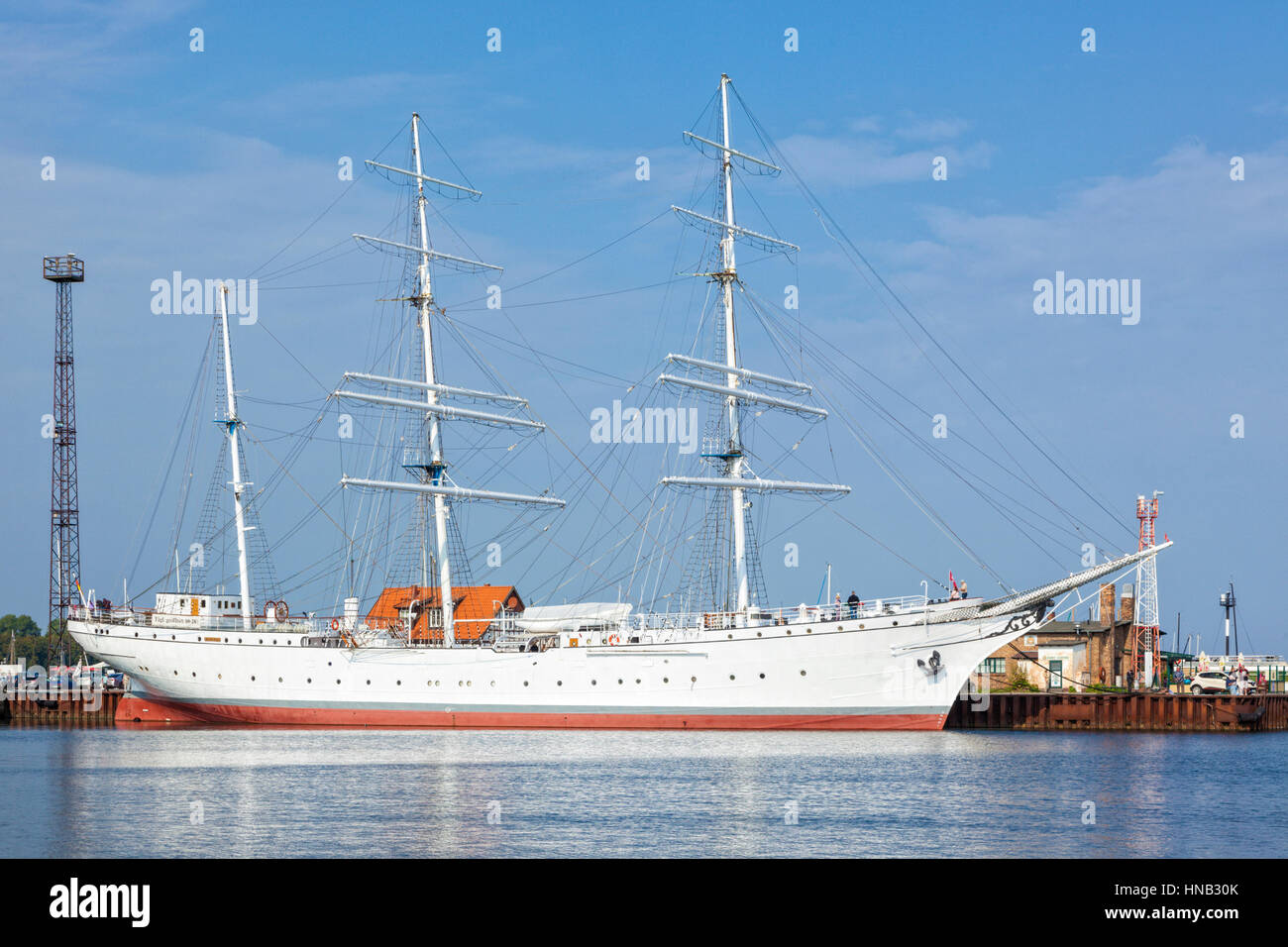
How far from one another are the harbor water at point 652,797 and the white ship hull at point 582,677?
5.62ft

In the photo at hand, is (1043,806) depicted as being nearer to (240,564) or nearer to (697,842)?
(697,842)

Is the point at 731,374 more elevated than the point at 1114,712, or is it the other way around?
the point at 731,374

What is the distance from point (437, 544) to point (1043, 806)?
116 feet

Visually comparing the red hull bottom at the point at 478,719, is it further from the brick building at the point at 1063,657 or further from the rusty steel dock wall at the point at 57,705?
the brick building at the point at 1063,657

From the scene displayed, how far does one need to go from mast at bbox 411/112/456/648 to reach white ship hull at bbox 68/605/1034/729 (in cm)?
342

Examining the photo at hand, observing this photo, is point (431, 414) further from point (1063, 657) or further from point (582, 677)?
point (1063, 657)

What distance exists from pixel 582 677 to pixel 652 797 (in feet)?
69.3

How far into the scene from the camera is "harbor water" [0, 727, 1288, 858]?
89.9ft

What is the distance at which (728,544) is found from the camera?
56.2 m

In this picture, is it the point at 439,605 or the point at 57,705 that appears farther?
the point at 57,705

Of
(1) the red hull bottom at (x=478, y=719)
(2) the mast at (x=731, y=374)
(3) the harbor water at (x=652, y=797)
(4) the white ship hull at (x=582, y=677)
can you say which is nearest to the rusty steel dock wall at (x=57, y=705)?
(1) the red hull bottom at (x=478, y=719)

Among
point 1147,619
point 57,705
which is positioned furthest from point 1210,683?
point 57,705

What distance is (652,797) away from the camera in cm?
3322
